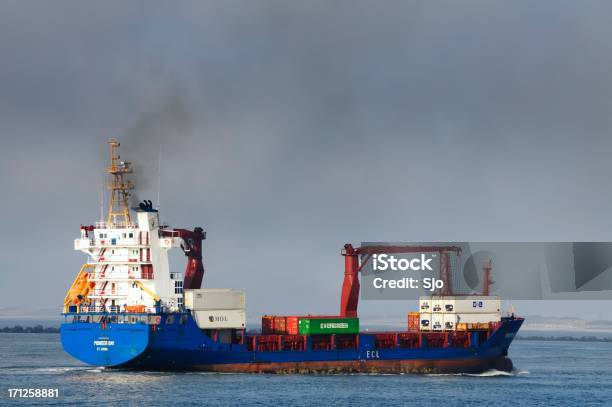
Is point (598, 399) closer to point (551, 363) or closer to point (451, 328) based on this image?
point (451, 328)

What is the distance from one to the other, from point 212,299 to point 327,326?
37.5 ft

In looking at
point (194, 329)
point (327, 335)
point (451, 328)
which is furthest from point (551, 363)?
point (194, 329)

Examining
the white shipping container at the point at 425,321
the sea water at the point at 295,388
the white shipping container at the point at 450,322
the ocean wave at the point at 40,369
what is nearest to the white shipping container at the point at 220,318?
the sea water at the point at 295,388

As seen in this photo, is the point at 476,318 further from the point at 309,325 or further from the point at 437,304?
the point at 309,325

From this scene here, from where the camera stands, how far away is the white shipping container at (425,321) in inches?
4531

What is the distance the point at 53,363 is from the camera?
12006 centimetres

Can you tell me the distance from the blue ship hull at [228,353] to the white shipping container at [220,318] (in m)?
1.06

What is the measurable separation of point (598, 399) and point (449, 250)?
1037 inches

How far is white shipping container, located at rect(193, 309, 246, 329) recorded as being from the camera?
100 metres

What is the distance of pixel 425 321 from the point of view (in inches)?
4545

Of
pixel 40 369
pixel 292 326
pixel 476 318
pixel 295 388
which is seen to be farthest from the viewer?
pixel 476 318

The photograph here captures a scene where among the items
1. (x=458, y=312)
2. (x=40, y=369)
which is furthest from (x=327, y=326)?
(x=40, y=369)

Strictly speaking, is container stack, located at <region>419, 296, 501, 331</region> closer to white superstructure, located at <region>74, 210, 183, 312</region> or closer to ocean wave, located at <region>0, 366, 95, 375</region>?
white superstructure, located at <region>74, 210, 183, 312</region>

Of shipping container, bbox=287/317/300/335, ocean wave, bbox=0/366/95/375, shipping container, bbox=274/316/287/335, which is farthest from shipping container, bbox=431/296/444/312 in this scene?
ocean wave, bbox=0/366/95/375
